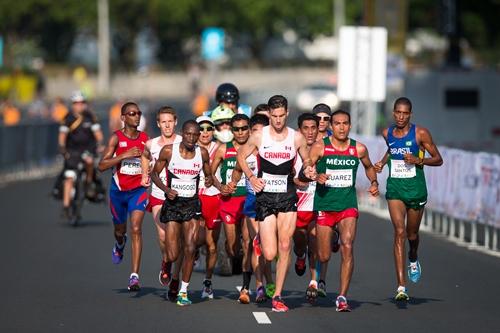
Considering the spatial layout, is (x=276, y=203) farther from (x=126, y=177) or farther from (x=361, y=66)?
(x=361, y=66)

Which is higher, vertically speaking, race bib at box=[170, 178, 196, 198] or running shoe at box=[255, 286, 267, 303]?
race bib at box=[170, 178, 196, 198]

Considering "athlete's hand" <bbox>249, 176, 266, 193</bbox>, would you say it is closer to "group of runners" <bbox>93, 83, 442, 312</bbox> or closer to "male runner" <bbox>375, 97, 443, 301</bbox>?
"group of runners" <bbox>93, 83, 442, 312</bbox>

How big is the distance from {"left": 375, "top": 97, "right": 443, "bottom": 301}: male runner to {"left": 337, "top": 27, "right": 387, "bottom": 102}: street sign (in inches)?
674

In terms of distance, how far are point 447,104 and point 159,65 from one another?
212 ft

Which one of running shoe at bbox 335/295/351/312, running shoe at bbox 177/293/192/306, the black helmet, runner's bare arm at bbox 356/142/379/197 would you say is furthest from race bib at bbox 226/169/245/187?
running shoe at bbox 335/295/351/312

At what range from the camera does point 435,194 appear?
2581 cm

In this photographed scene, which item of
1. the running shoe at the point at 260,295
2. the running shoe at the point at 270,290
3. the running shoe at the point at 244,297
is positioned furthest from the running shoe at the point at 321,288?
the running shoe at the point at 244,297

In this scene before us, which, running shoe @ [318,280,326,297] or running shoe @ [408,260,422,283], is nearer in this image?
running shoe @ [408,260,422,283]

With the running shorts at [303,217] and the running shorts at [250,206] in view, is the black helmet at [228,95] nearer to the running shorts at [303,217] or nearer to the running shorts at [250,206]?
the running shorts at [250,206]

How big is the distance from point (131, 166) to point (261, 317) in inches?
123

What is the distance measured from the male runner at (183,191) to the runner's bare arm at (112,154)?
0.96 m

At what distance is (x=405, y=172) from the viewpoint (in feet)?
52.6

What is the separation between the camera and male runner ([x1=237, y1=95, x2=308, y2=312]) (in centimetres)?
1497

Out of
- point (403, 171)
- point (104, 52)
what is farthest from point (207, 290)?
point (104, 52)
